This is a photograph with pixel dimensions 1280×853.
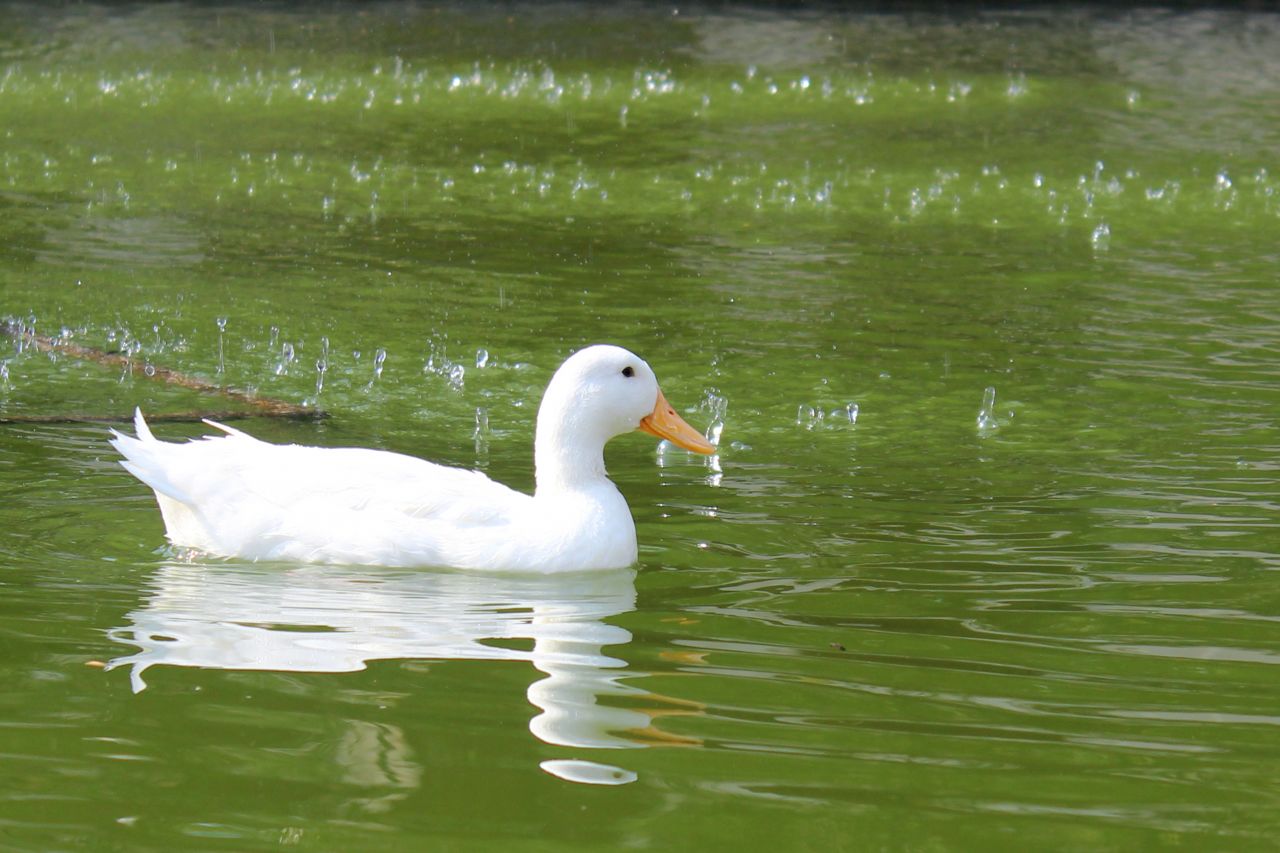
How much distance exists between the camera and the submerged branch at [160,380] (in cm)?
930

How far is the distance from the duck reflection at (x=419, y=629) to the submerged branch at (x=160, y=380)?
2388 millimetres

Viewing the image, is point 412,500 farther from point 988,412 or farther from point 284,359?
point 284,359

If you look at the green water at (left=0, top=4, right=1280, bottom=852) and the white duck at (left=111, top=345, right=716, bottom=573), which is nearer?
the green water at (left=0, top=4, right=1280, bottom=852)

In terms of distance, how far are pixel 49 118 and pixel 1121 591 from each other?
58.5 feet

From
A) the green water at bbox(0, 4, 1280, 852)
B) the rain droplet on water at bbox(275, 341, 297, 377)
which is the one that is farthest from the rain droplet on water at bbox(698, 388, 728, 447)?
the rain droplet on water at bbox(275, 341, 297, 377)

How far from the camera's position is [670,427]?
7734mm

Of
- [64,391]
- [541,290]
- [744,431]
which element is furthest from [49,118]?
[744,431]

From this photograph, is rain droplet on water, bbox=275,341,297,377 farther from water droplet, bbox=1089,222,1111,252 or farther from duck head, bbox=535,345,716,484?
water droplet, bbox=1089,222,1111,252

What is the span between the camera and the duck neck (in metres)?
7.26

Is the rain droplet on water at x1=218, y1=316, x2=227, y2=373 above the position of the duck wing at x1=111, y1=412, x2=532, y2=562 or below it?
above

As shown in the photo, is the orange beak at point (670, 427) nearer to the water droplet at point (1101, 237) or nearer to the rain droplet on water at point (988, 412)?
the rain droplet on water at point (988, 412)

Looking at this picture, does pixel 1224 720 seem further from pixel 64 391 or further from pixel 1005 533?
pixel 64 391

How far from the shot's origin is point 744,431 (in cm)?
970

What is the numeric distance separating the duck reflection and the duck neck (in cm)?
43
